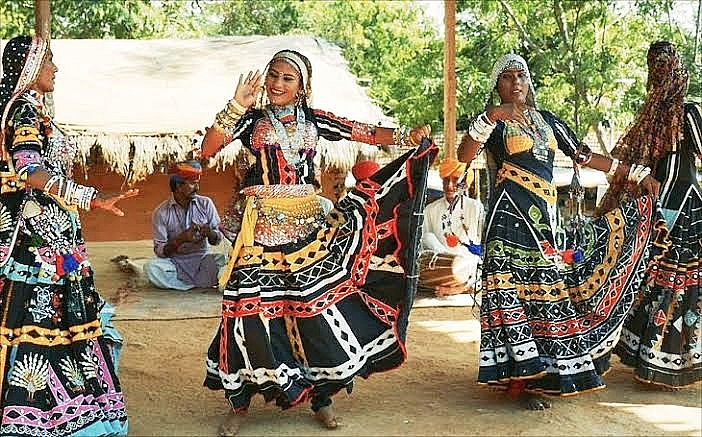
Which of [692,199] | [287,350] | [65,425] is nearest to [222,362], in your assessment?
[287,350]

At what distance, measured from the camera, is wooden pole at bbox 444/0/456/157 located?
30.9 feet

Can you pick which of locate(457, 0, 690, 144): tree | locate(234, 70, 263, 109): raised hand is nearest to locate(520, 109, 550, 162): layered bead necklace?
locate(234, 70, 263, 109): raised hand

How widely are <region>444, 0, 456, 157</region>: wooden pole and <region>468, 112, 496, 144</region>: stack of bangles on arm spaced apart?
15.7ft

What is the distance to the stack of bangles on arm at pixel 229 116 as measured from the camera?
4242 millimetres

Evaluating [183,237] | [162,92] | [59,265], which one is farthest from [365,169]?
[162,92]

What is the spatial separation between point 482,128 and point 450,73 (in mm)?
5231

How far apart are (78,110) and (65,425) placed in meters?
7.67

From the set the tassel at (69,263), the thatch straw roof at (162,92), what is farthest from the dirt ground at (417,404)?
the thatch straw roof at (162,92)

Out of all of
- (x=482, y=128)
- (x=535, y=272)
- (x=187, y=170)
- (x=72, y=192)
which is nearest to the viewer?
(x=72, y=192)

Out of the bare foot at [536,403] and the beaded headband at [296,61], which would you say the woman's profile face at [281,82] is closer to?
the beaded headband at [296,61]

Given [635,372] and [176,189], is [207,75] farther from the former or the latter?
[635,372]

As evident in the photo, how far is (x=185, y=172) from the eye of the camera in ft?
29.4

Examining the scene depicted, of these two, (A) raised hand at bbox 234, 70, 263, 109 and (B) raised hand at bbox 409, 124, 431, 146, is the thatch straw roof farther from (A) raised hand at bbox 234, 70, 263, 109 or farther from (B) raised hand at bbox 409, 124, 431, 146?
(A) raised hand at bbox 234, 70, 263, 109

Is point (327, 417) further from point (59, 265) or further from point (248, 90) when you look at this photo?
point (248, 90)
